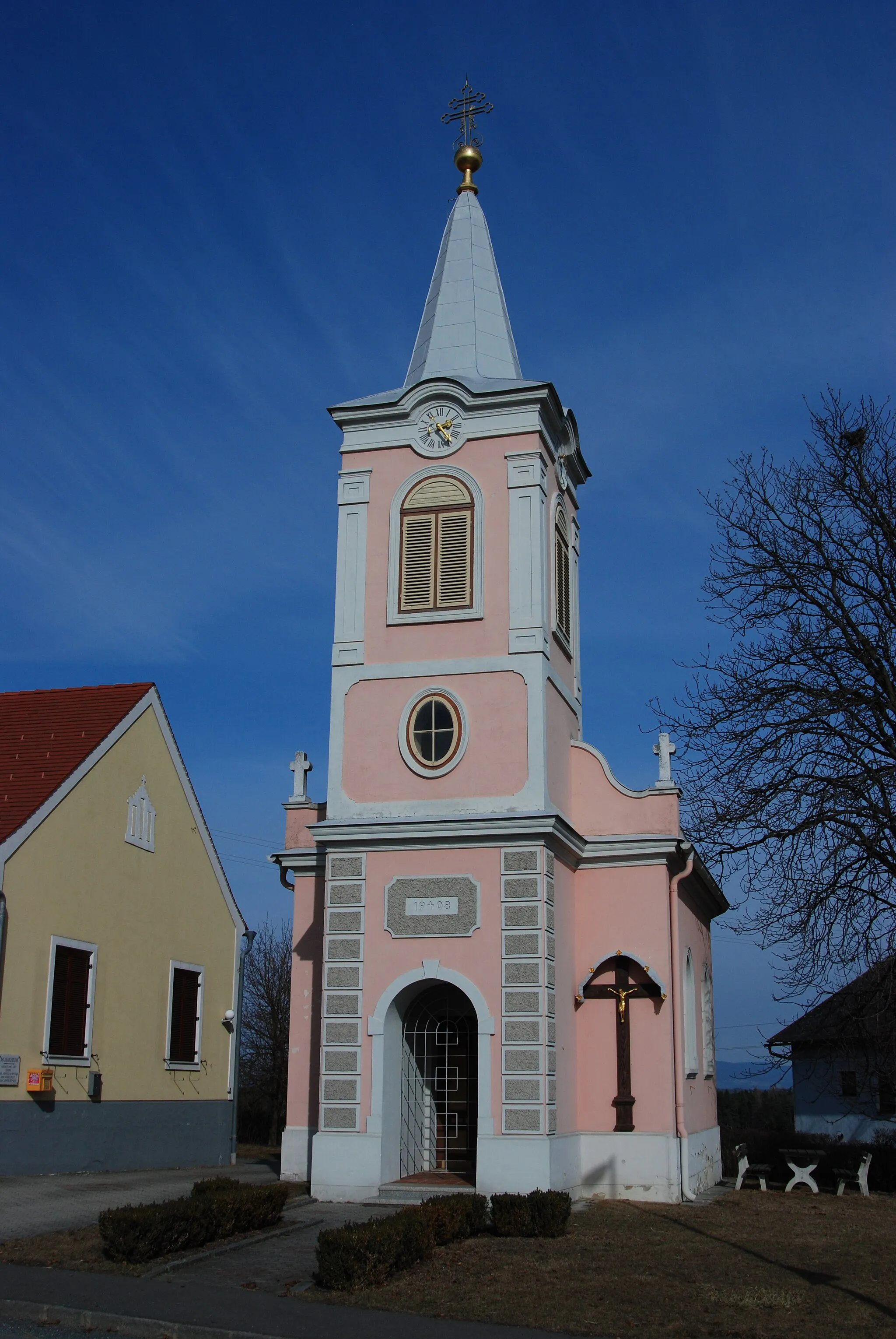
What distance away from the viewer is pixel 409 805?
1875 cm

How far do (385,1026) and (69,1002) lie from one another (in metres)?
5.58

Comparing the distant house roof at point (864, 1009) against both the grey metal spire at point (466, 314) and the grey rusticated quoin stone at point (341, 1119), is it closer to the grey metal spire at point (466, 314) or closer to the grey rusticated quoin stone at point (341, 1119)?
the grey rusticated quoin stone at point (341, 1119)

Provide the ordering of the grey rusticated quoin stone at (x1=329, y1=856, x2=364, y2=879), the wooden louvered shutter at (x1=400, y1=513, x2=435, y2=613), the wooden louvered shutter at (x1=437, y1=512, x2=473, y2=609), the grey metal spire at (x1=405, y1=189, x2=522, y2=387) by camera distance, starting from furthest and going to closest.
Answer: the grey metal spire at (x1=405, y1=189, x2=522, y2=387) < the wooden louvered shutter at (x1=400, y1=513, x2=435, y2=613) < the wooden louvered shutter at (x1=437, y1=512, x2=473, y2=609) < the grey rusticated quoin stone at (x1=329, y1=856, x2=364, y2=879)

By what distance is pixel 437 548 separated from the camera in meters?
20.0

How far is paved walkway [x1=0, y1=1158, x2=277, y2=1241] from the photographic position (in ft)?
45.9

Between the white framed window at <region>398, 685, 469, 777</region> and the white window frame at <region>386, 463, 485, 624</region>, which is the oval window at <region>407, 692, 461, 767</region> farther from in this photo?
the white window frame at <region>386, 463, 485, 624</region>

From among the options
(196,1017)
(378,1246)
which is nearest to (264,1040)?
(196,1017)

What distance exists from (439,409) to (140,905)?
33.6ft

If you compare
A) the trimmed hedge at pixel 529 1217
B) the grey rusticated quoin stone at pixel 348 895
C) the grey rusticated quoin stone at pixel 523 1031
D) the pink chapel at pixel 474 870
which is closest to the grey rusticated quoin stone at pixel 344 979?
the pink chapel at pixel 474 870

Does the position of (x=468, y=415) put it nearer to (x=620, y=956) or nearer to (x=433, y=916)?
(x=433, y=916)

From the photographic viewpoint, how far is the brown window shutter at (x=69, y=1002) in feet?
64.3

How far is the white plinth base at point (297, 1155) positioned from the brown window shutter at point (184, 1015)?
4554mm

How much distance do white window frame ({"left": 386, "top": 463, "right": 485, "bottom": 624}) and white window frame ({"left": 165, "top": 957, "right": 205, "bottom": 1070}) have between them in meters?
8.55

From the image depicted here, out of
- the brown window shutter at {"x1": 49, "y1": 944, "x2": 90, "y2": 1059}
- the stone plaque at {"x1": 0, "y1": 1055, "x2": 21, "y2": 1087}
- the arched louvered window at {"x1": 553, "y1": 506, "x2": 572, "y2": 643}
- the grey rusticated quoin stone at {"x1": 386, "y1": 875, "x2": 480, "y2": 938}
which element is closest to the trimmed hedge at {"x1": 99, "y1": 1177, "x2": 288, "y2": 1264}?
the grey rusticated quoin stone at {"x1": 386, "y1": 875, "x2": 480, "y2": 938}
